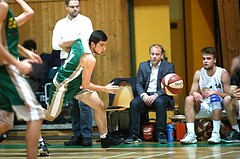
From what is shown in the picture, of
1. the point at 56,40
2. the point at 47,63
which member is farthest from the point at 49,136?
the point at 56,40

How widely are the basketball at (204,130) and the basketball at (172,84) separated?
669mm

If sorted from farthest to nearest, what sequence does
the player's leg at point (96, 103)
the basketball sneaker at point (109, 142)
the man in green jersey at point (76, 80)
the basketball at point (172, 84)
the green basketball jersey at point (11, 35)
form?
the basketball at point (172, 84) < the basketball sneaker at point (109, 142) < the player's leg at point (96, 103) < the man in green jersey at point (76, 80) < the green basketball jersey at point (11, 35)

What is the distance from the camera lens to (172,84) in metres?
9.46

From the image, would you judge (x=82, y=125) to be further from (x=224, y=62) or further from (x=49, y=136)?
(x=224, y=62)

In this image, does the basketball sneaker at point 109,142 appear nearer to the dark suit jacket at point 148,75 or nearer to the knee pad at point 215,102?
the dark suit jacket at point 148,75

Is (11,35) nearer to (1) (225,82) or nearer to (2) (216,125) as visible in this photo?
(2) (216,125)

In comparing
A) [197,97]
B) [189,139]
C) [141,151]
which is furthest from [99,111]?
[197,97]

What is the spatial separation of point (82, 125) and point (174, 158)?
8.16 feet

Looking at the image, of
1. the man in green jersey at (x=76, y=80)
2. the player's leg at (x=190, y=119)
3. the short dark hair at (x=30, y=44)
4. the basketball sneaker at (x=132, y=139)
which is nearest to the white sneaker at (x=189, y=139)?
the player's leg at (x=190, y=119)

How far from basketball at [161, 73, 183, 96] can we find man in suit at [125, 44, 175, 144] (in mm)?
253

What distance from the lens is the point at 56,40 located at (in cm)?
980

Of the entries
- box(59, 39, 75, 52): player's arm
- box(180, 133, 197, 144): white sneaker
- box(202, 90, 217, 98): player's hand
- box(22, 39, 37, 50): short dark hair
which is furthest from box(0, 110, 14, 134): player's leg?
box(22, 39, 37, 50): short dark hair

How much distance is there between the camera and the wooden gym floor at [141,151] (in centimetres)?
776

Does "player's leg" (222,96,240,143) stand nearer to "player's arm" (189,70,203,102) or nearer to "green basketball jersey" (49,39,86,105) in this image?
"player's arm" (189,70,203,102)
